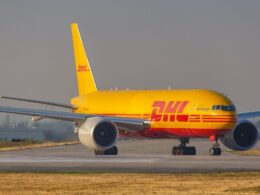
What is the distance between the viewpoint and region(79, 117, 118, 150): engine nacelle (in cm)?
5906

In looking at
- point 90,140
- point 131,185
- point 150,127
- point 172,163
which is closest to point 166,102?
point 150,127

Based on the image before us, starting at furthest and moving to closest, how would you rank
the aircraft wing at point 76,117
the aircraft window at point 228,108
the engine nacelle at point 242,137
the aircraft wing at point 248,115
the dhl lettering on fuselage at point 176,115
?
the aircraft wing at point 248,115 → the aircraft wing at point 76,117 → the engine nacelle at point 242,137 → the aircraft window at point 228,108 → the dhl lettering on fuselage at point 176,115

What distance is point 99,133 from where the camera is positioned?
195ft

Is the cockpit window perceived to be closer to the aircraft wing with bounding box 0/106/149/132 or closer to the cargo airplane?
the cargo airplane

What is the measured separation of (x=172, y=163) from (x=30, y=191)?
16.4 metres

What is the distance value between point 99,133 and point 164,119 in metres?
4.69

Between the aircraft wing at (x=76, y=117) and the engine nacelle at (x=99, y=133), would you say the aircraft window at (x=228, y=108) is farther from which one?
the engine nacelle at (x=99, y=133)

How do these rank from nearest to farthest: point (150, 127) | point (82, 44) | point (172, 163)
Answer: point (172, 163) → point (150, 127) → point (82, 44)

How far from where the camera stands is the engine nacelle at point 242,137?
61.2 meters

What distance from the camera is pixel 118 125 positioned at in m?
62.4

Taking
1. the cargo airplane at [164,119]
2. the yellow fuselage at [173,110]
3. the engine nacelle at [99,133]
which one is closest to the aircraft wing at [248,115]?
the cargo airplane at [164,119]

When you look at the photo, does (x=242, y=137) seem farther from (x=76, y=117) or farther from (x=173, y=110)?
(x=76, y=117)

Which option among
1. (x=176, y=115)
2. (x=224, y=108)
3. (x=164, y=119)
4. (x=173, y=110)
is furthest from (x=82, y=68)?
(x=224, y=108)

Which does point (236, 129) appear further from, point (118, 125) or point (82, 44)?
point (82, 44)
